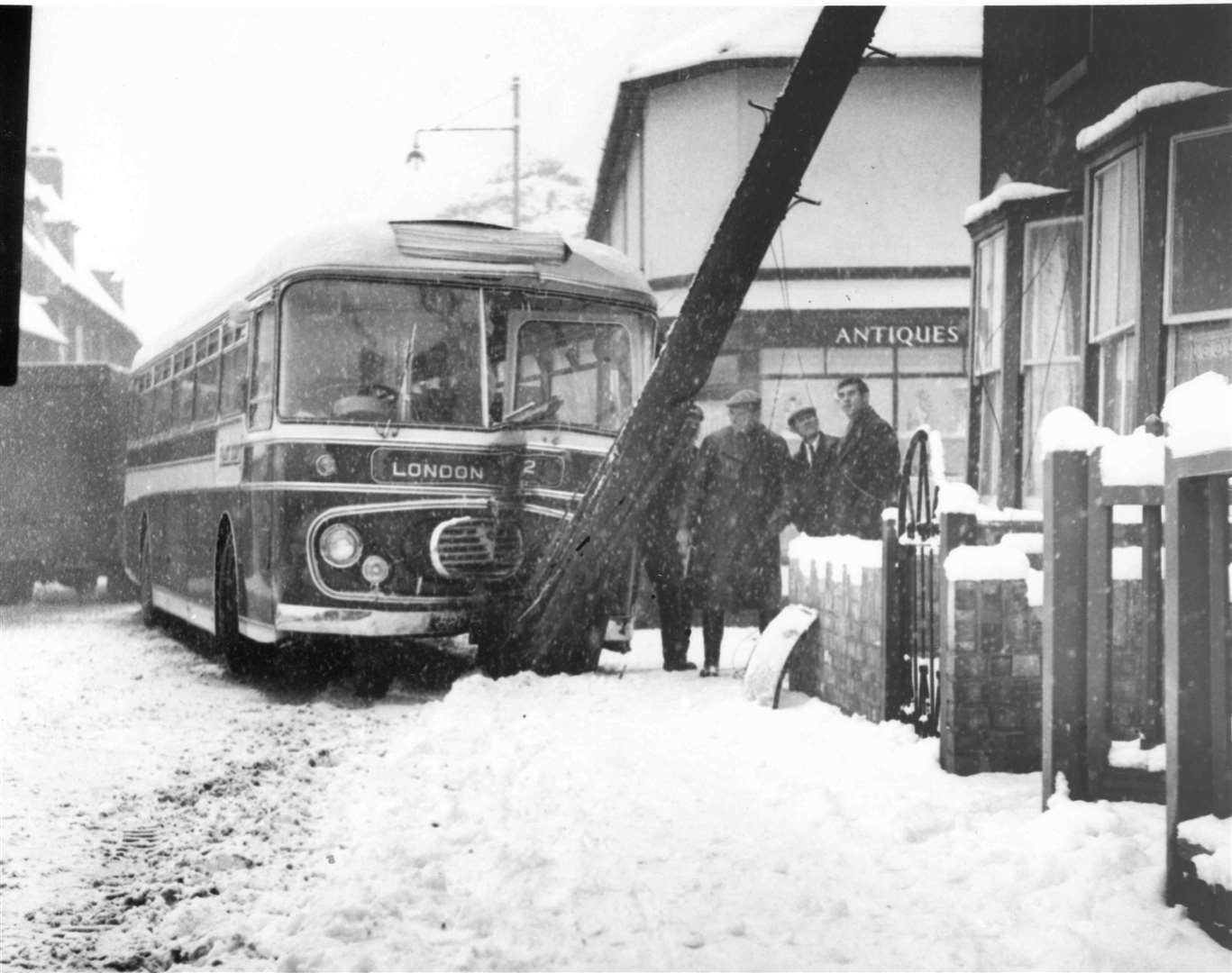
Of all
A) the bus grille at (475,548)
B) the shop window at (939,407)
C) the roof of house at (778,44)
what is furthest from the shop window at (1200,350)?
the shop window at (939,407)

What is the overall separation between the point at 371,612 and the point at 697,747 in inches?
117

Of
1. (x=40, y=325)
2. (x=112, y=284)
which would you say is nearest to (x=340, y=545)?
(x=40, y=325)

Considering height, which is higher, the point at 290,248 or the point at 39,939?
the point at 290,248

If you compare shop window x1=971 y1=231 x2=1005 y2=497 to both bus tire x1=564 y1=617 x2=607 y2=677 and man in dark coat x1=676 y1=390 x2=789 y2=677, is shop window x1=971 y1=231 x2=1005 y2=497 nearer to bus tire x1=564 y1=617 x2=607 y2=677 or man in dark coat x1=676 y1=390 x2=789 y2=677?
man in dark coat x1=676 y1=390 x2=789 y2=677

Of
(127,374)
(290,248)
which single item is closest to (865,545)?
(290,248)

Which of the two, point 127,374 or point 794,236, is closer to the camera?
point 127,374

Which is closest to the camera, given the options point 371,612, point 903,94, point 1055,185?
point 371,612

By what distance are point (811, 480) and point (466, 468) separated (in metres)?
2.61

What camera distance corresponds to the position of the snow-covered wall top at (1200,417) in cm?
354

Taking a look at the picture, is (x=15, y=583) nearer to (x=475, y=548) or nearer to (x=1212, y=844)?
(x=475, y=548)

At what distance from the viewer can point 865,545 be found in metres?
7.22

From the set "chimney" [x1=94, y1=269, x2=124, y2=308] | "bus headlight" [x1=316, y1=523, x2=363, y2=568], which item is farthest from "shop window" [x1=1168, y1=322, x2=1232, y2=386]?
"chimney" [x1=94, y1=269, x2=124, y2=308]

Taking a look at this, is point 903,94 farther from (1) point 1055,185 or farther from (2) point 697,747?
(2) point 697,747

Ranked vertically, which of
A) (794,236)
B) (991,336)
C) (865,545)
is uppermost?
(794,236)
